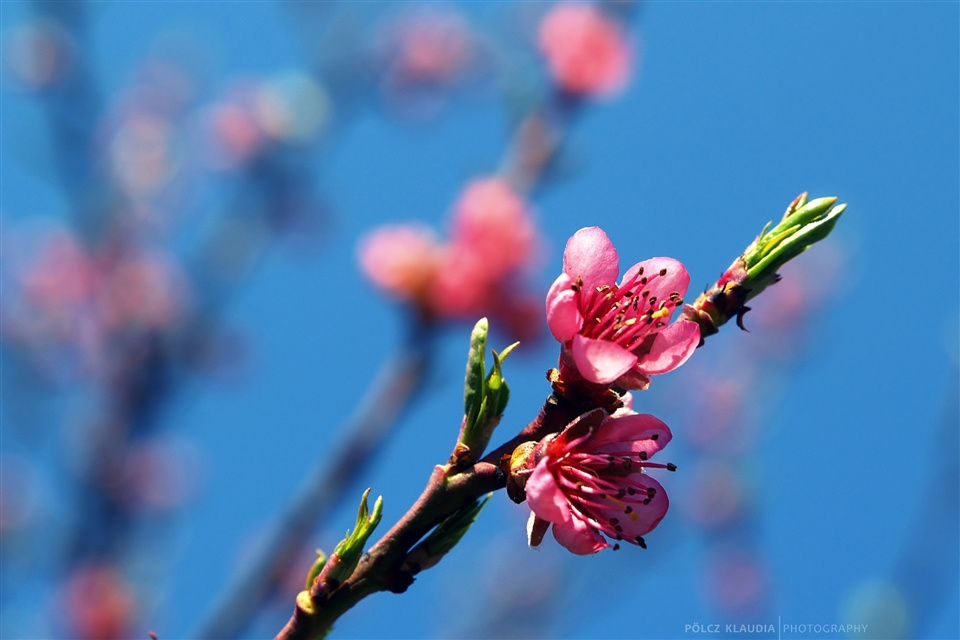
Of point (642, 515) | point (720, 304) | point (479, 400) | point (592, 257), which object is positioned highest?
point (592, 257)

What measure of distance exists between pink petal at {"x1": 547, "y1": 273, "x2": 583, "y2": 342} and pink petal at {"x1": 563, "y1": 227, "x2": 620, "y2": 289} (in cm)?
11

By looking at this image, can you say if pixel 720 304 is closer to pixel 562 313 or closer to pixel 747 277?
pixel 747 277

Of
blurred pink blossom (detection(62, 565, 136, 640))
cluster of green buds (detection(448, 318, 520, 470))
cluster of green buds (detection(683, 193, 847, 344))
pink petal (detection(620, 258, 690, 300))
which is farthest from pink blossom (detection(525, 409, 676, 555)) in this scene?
blurred pink blossom (detection(62, 565, 136, 640))

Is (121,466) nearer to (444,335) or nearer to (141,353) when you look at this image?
(141,353)

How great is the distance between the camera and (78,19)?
174 inches

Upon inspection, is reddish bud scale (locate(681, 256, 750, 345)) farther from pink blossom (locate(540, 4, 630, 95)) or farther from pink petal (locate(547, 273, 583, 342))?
pink blossom (locate(540, 4, 630, 95))

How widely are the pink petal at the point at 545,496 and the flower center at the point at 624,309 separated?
34 centimetres

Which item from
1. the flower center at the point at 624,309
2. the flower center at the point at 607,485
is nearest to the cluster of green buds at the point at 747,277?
the flower center at the point at 624,309

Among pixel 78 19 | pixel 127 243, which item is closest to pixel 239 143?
pixel 127 243

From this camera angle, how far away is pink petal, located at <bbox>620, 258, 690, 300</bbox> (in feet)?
5.03

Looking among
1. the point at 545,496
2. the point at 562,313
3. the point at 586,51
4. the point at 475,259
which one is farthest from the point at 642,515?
the point at 586,51

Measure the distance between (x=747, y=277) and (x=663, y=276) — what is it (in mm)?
253

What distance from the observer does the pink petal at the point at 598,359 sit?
4.00 feet

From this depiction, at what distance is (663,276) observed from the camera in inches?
60.9
